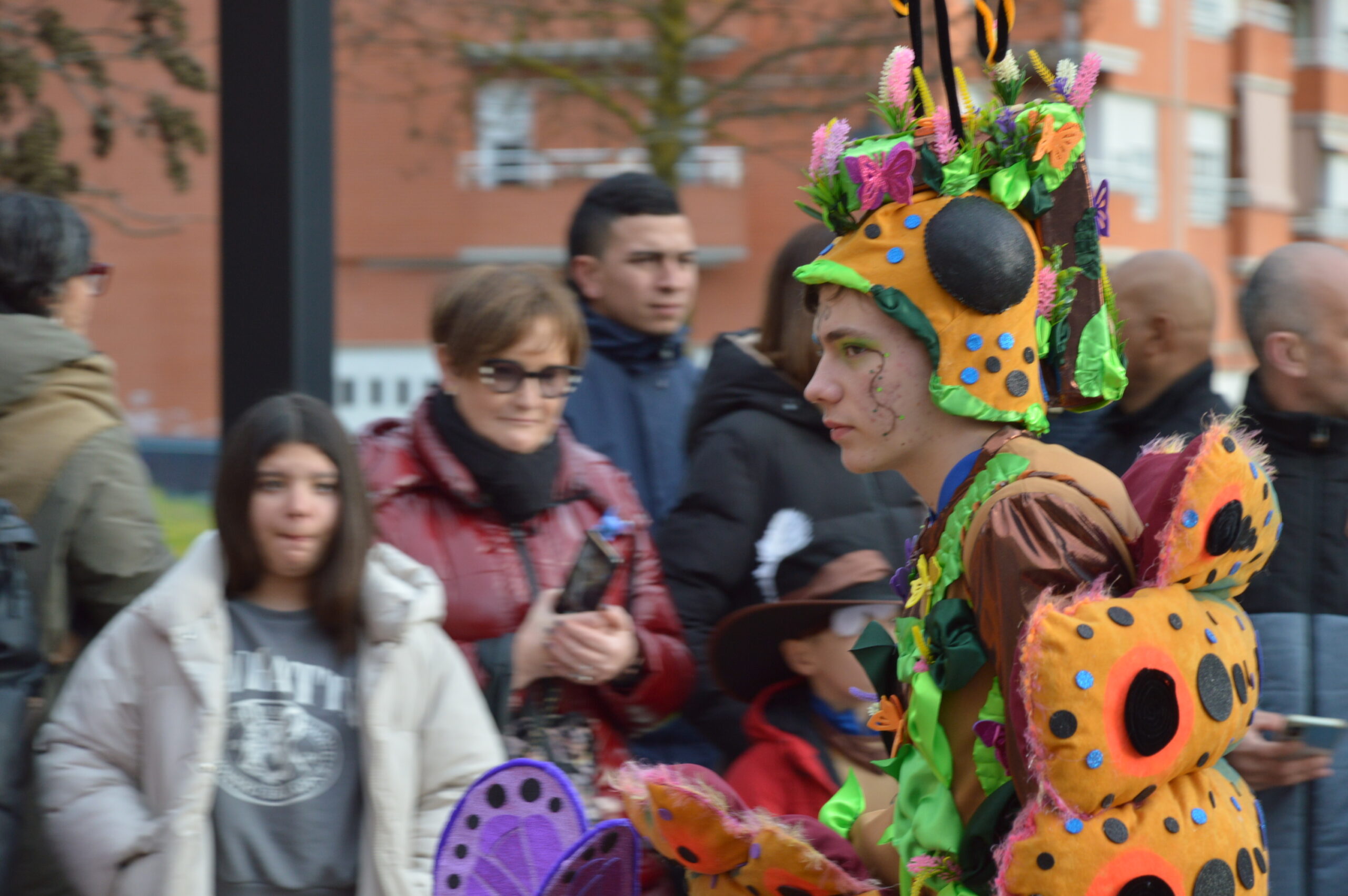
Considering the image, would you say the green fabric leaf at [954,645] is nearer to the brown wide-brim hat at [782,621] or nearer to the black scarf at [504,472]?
the brown wide-brim hat at [782,621]

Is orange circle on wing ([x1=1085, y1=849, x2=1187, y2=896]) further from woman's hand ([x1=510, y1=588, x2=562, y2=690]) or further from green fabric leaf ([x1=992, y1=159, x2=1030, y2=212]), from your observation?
woman's hand ([x1=510, y1=588, x2=562, y2=690])

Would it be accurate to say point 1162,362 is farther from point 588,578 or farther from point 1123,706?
point 1123,706

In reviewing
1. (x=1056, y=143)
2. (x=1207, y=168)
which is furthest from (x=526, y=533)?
(x=1207, y=168)

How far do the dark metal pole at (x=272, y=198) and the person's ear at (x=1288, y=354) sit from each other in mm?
2165

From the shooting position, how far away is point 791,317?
3307mm

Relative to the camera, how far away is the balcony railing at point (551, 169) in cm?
1914

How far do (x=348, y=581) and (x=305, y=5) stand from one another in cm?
151

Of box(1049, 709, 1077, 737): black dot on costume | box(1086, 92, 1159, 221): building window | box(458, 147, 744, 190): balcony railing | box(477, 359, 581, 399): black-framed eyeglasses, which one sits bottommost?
box(1049, 709, 1077, 737): black dot on costume

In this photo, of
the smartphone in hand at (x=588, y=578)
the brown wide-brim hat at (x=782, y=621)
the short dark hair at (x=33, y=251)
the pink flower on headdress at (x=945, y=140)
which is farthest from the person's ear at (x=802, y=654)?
the short dark hair at (x=33, y=251)

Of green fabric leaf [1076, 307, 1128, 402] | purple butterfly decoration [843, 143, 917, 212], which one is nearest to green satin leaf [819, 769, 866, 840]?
green fabric leaf [1076, 307, 1128, 402]

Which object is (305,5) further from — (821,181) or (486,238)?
(486,238)

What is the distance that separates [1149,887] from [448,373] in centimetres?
196

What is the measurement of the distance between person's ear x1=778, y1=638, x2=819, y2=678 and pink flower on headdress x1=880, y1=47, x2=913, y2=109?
1266mm

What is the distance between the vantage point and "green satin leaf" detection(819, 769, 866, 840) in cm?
230
